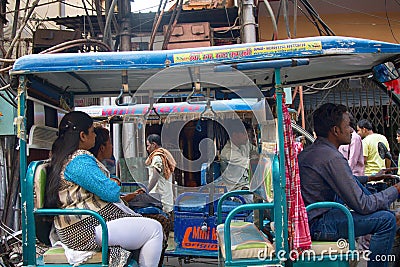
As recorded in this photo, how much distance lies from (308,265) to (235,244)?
48cm

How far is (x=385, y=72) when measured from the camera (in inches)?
130

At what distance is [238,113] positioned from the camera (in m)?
6.33

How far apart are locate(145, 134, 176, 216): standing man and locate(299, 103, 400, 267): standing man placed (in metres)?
2.86

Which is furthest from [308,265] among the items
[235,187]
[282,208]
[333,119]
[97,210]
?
[235,187]

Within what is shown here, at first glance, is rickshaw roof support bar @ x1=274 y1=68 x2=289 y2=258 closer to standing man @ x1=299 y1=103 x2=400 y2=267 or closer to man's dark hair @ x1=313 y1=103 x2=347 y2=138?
standing man @ x1=299 y1=103 x2=400 y2=267

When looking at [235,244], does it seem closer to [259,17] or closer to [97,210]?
[97,210]

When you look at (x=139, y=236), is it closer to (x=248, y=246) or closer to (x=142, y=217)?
(x=142, y=217)

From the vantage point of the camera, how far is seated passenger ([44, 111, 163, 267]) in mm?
3068

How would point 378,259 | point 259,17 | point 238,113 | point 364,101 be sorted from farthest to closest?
point 259,17
point 364,101
point 238,113
point 378,259

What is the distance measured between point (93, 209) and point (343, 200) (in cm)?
172

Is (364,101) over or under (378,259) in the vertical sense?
over

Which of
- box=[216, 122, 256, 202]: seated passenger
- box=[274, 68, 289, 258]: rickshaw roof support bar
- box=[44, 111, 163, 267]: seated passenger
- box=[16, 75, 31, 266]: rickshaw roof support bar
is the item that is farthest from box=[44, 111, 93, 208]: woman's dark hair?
box=[216, 122, 256, 202]: seated passenger

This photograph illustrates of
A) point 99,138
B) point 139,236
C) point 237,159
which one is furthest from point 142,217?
point 237,159

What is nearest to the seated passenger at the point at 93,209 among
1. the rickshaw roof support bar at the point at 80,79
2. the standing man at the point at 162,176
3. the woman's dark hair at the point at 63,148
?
the woman's dark hair at the point at 63,148
